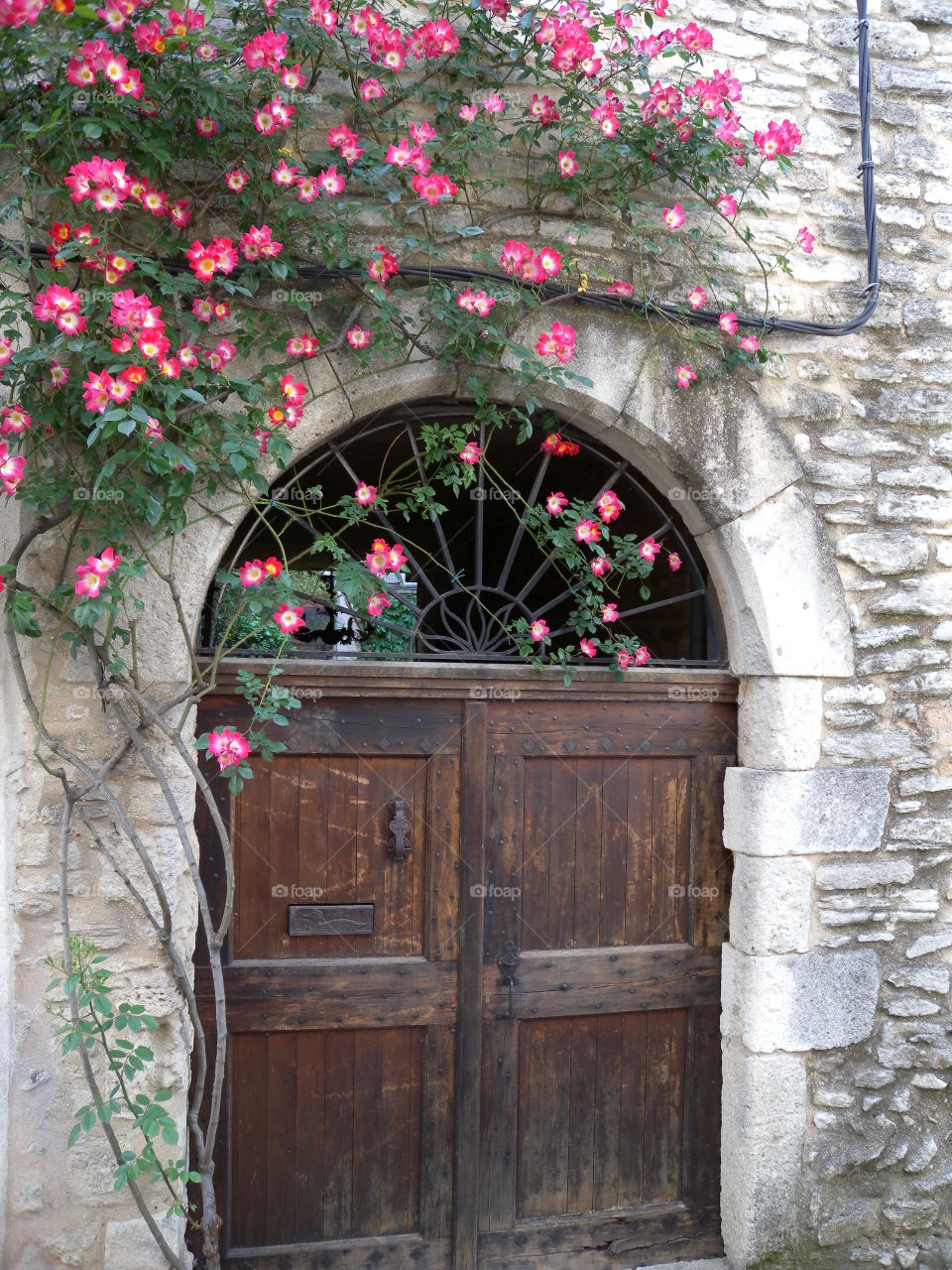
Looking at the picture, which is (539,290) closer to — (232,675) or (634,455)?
(634,455)

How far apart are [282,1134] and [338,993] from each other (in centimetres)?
42

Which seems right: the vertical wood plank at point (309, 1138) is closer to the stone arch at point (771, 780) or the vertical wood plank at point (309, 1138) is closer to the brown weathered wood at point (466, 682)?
the brown weathered wood at point (466, 682)

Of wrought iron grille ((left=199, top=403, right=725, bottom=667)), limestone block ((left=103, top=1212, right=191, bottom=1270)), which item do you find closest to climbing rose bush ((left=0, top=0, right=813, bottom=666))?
wrought iron grille ((left=199, top=403, right=725, bottom=667))

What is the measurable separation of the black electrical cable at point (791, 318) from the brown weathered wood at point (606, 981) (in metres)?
1.90

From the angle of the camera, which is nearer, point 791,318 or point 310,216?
point 310,216

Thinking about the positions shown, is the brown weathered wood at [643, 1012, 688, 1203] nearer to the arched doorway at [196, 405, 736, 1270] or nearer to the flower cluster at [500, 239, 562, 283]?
the arched doorway at [196, 405, 736, 1270]

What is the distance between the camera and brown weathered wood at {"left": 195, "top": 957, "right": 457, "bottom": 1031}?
2.74 metres

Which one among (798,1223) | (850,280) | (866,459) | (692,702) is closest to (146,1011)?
(692,702)

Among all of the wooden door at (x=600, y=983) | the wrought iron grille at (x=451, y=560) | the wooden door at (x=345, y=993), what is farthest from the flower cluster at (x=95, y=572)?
the wooden door at (x=600, y=983)

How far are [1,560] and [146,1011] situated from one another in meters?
1.18

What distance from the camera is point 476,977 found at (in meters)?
2.90

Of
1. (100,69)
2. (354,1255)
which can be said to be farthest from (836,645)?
(100,69)

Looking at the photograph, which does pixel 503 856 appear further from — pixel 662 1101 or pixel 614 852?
pixel 662 1101

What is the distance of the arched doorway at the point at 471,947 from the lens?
2.78 m
